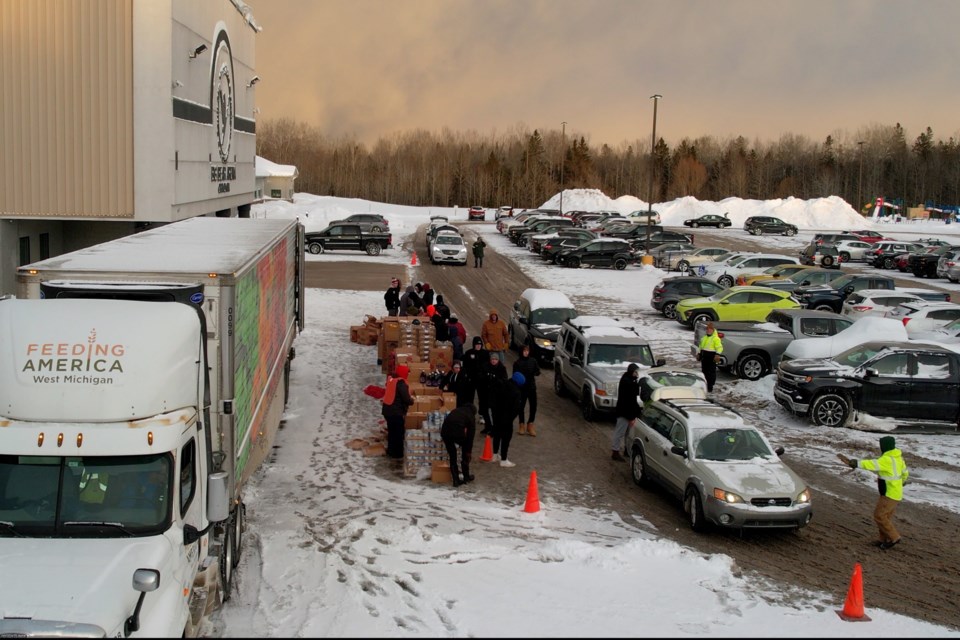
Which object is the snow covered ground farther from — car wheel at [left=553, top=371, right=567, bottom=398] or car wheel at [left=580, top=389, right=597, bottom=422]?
A: car wheel at [left=553, top=371, right=567, bottom=398]

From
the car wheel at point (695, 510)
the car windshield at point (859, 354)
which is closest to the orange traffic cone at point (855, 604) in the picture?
the car wheel at point (695, 510)

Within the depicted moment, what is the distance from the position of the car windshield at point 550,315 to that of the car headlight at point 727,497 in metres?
11.8

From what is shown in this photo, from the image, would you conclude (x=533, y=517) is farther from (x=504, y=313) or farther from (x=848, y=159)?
(x=848, y=159)

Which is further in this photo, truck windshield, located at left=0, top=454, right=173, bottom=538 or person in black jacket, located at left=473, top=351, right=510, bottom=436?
person in black jacket, located at left=473, top=351, right=510, bottom=436

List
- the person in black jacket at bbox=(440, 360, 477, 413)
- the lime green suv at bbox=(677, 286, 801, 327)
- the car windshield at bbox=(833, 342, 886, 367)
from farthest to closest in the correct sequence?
the lime green suv at bbox=(677, 286, 801, 327) → the car windshield at bbox=(833, 342, 886, 367) → the person in black jacket at bbox=(440, 360, 477, 413)

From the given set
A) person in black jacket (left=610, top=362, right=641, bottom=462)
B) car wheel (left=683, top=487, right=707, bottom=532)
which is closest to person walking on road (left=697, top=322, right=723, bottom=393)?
person in black jacket (left=610, top=362, right=641, bottom=462)

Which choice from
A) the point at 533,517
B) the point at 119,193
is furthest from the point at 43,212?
the point at 533,517

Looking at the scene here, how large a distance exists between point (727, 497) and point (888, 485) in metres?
2.05

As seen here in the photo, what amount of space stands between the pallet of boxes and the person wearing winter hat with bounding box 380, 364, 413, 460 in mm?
228

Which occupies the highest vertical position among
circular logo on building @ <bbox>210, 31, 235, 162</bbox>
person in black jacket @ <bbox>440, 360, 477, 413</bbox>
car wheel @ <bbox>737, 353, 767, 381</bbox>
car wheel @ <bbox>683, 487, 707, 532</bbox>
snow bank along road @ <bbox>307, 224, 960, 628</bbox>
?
circular logo on building @ <bbox>210, 31, 235, 162</bbox>

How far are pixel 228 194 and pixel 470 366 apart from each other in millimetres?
20958

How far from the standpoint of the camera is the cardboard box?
1388cm

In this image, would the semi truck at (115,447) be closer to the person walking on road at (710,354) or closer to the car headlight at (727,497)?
the car headlight at (727,497)

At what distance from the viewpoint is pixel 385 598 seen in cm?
917
